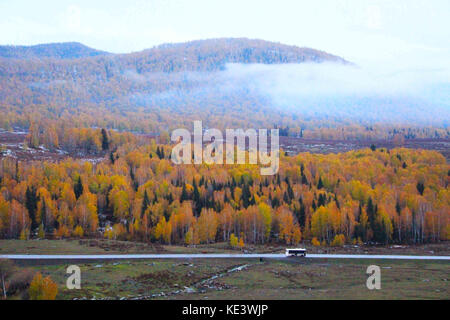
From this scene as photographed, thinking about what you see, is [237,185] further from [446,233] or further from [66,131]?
[66,131]

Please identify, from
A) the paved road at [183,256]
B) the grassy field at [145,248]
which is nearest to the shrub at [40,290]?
the paved road at [183,256]

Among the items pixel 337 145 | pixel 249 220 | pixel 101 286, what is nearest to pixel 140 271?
pixel 101 286

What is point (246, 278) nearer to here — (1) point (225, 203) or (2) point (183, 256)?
(2) point (183, 256)

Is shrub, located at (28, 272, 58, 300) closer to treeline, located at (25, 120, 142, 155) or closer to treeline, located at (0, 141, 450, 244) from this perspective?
treeline, located at (0, 141, 450, 244)

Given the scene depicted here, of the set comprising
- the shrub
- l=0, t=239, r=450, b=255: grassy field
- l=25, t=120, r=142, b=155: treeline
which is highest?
l=25, t=120, r=142, b=155: treeline

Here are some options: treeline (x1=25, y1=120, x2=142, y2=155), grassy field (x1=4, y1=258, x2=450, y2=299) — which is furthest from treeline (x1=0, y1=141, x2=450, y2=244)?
treeline (x1=25, y1=120, x2=142, y2=155)

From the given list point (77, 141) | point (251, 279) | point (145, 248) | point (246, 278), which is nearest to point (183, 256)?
point (145, 248)
